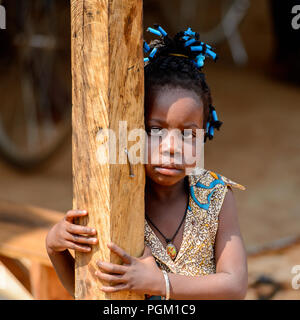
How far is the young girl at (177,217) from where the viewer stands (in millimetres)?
1425

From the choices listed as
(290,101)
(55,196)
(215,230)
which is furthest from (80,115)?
(290,101)

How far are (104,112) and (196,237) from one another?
55 cm

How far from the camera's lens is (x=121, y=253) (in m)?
1.37

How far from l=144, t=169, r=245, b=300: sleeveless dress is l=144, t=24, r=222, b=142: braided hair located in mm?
197

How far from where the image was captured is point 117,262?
55.0 inches

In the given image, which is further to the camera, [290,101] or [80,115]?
[290,101]

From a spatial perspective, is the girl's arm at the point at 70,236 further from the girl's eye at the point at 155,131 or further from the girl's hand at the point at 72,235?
the girl's eye at the point at 155,131

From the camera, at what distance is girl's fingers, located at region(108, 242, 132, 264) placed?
1.36 metres
